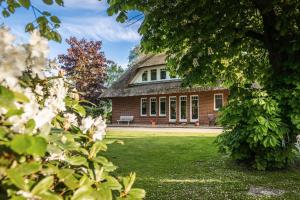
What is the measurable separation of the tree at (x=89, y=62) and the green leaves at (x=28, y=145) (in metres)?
42.0

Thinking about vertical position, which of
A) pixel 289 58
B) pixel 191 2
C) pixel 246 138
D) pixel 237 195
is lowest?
pixel 237 195

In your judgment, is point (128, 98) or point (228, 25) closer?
point (228, 25)

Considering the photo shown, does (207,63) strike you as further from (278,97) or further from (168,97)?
(168,97)

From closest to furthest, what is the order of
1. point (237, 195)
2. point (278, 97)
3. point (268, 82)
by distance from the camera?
1. point (237, 195)
2. point (278, 97)
3. point (268, 82)

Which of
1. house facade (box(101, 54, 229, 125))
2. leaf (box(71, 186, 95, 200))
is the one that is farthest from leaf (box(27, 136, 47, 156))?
house facade (box(101, 54, 229, 125))

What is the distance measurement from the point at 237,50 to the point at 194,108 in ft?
77.4

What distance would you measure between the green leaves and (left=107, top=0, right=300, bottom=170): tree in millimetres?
7385

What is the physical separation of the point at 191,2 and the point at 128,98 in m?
30.8

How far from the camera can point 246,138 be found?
9.76m

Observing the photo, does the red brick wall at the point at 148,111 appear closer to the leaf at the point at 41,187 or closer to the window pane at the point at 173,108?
the window pane at the point at 173,108

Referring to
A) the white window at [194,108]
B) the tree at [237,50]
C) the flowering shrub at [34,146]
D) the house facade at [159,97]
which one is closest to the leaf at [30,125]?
the flowering shrub at [34,146]

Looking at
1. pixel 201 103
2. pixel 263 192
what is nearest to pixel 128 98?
pixel 201 103

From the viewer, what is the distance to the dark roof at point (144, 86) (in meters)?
35.1

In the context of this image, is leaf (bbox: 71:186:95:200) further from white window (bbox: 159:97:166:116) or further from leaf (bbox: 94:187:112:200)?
white window (bbox: 159:97:166:116)
